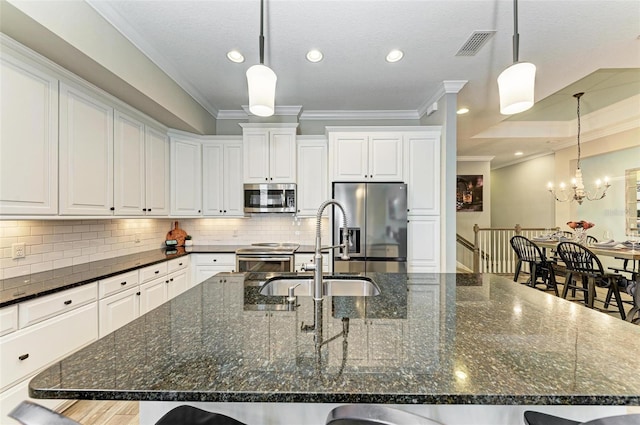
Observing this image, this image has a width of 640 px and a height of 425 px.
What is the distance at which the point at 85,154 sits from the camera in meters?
2.22

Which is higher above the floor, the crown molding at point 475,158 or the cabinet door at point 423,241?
the crown molding at point 475,158

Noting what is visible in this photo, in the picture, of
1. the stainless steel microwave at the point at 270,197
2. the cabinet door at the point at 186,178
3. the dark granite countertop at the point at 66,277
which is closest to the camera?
the dark granite countertop at the point at 66,277

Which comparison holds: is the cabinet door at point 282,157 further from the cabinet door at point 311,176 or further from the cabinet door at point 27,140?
the cabinet door at point 27,140

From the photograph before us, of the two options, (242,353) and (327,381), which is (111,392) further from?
(327,381)

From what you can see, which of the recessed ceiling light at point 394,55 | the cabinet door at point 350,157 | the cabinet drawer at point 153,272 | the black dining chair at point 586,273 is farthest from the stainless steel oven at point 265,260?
the black dining chair at point 586,273

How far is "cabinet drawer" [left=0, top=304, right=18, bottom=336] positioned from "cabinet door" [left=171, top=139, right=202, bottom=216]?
2067mm

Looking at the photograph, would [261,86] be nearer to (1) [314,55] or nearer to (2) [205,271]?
(1) [314,55]

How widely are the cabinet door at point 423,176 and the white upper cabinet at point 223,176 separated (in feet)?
7.47

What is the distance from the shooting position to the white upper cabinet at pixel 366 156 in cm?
347

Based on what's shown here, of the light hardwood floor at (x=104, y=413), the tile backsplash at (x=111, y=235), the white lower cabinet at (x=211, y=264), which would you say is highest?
the tile backsplash at (x=111, y=235)

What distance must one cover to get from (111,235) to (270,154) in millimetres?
2014

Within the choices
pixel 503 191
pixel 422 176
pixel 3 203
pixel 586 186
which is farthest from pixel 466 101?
pixel 503 191

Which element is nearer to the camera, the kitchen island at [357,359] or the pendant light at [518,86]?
the kitchen island at [357,359]

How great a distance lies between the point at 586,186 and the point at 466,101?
406 centimetres
